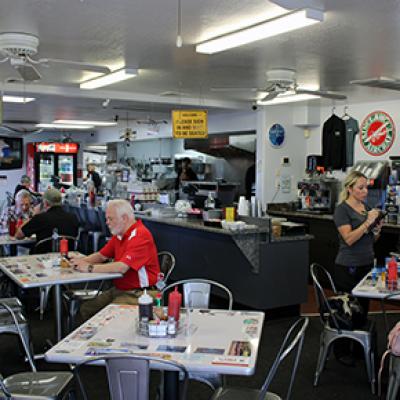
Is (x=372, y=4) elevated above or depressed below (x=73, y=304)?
above

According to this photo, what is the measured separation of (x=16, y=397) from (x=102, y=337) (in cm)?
55

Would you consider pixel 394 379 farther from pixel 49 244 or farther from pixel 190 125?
pixel 190 125

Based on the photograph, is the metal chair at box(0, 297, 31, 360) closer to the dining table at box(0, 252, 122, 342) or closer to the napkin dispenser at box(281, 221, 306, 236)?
the dining table at box(0, 252, 122, 342)

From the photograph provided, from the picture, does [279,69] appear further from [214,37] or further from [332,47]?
[214,37]

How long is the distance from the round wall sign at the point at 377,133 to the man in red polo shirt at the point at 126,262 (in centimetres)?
530

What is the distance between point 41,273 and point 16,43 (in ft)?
6.87

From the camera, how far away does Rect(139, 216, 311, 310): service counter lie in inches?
230

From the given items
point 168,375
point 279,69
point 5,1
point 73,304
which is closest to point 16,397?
point 168,375

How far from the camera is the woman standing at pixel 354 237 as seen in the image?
455 cm

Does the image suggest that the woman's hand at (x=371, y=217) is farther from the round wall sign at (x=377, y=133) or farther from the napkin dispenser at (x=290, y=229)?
the round wall sign at (x=377, y=133)

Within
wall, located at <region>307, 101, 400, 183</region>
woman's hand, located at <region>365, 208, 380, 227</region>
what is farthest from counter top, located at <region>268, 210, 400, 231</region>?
woman's hand, located at <region>365, 208, 380, 227</region>

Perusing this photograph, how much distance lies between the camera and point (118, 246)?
4.38 m

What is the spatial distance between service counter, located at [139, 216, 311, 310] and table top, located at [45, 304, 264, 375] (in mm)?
2605

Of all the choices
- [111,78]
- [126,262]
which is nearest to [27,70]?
[111,78]
